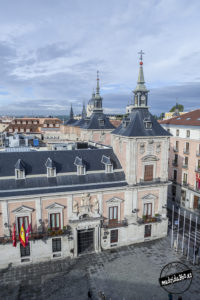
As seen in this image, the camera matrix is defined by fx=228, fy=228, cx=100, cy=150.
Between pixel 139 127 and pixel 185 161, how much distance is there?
870 inches

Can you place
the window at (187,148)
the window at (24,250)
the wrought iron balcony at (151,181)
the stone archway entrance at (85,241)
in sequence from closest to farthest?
the window at (24,250)
the stone archway entrance at (85,241)
the wrought iron balcony at (151,181)
the window at (187,148)

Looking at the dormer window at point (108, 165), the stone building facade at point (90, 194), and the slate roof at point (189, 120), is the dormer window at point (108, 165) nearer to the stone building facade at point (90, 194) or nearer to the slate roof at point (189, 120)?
the stone building facade at point (90, 194)

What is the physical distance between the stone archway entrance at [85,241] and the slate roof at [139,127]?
17.4 m

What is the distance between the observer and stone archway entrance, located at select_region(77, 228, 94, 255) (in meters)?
36.9

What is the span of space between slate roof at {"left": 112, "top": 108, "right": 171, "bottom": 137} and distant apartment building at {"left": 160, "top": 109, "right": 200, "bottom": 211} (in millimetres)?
15219

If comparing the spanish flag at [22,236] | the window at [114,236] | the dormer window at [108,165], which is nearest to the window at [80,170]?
the dormer window at [108,165]

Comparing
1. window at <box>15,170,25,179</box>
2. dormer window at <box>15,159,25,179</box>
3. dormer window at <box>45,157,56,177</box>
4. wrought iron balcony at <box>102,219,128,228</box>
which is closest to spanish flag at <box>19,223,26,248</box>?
window at <box>15,170,25,179</box>

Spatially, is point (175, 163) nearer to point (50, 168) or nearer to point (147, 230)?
point (147, 230)

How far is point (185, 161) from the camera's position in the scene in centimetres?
5491

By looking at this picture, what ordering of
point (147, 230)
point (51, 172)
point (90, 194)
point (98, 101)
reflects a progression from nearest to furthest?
point (51, 172)
point (90, 194)
point (147, 230)
point (98, 101)

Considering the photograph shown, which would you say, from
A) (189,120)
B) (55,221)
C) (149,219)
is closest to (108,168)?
(149,219)

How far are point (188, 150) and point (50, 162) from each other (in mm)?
33743

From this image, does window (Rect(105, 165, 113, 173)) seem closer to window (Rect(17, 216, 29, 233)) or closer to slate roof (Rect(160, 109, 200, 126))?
window (Rect(17, 216, 29, 233))

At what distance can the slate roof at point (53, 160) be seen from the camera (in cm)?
3538
